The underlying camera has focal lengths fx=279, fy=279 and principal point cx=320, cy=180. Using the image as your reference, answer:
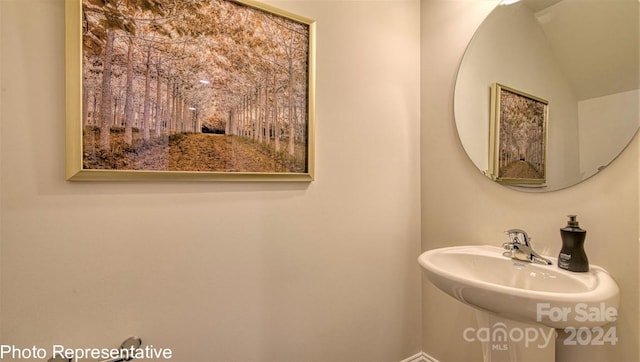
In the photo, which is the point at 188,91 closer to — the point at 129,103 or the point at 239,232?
the point at 129,103

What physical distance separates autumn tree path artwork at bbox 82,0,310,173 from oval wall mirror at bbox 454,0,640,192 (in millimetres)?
804

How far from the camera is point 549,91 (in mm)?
1115

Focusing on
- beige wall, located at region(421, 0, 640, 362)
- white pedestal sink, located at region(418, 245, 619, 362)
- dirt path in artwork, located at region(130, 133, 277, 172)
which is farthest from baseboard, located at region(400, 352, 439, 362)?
dirt path in artwork, located at region(130, 133, 277, 172)

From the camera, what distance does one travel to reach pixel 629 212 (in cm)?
90

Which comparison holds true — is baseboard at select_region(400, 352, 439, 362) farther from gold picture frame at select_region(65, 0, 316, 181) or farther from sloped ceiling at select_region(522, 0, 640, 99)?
→ sloped ceiling at select_region(522, 0, 640, 99)

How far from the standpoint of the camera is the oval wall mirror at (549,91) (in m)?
0.94

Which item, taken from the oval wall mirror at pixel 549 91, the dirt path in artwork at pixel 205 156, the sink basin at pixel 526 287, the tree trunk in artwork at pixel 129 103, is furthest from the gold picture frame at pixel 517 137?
the tree trunk in artwork at pixel 129 103

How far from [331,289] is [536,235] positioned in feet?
2.86

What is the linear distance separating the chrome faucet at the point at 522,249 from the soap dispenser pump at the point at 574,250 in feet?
0.21

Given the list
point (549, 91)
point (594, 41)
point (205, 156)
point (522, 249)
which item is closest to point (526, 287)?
point (522, 249)

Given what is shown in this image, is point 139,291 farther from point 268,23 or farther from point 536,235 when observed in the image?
point 536,235

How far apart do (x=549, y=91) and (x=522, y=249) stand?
0.64 metres

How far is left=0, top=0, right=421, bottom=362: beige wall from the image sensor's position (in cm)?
77

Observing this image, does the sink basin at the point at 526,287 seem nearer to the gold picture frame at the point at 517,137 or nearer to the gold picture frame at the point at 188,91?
the gold picture frame at the point at 517,137
